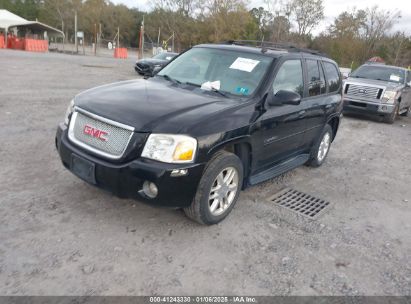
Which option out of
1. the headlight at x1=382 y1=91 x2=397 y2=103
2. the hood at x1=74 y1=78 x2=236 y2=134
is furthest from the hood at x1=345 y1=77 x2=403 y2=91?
the hood at x1=74 y1=78 x2=236 y2=134

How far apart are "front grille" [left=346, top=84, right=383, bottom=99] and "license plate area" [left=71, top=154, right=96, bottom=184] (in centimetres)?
997

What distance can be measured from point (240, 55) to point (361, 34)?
1963 inches

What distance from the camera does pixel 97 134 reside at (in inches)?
138

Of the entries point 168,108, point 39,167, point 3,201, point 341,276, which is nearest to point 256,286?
point 341,276

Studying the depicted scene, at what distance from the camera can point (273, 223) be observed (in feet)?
13.5

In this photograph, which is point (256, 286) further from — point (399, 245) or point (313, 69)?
point (313, 69)

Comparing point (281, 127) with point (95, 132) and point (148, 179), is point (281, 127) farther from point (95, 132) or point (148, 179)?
point (95, 132)

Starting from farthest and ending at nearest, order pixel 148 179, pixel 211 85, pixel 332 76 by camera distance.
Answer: pixel 332 76
pixel 211 85
pixel 148 179

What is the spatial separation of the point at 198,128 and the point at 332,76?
11.7ft

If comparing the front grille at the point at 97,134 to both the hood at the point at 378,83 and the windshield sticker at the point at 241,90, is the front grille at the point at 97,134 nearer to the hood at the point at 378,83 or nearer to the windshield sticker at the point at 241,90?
the windshield sticker at the point at 241,90

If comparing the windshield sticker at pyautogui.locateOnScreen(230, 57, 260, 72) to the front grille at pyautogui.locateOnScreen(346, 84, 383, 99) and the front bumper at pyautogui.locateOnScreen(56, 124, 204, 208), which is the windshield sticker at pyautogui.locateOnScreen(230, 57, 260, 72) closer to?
the front bumper at pyautogui.locateOnScreen(56, 124, 204, 208)

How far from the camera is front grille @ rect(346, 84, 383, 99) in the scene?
11102mm

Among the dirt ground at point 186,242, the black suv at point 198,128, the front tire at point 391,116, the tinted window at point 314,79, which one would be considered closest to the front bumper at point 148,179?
the black suv at point 198,128

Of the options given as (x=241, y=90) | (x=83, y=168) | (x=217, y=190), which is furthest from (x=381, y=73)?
(x=83, y=168)
